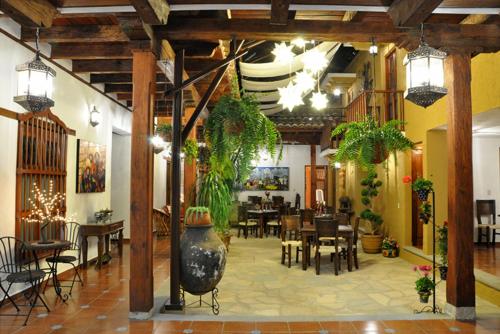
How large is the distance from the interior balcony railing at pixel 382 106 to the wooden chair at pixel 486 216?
250 centimetres

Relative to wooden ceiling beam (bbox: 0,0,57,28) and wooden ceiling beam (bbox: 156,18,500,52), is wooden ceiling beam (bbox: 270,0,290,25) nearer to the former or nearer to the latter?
wooden ceiling beam (bbox: 156,18,500,52)

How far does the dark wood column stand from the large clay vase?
15.4 inches

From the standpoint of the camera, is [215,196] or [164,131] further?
[215,196]

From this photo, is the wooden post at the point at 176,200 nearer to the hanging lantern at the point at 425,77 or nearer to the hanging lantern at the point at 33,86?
the hanging lantern at the point at 33,86

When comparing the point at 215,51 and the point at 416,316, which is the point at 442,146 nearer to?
the point at 416,316

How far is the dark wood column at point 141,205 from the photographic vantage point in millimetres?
3926

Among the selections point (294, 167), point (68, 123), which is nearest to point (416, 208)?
point (68, 123)

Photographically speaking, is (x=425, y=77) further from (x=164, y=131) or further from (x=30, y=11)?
(x=164, y=131)

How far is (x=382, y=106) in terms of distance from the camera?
8.57 metres

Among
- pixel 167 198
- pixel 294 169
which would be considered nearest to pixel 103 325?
pixel 167 198

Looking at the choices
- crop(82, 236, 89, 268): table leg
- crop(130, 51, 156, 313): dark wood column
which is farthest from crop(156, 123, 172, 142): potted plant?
crop(130, 51, 156, 313): dark wood column

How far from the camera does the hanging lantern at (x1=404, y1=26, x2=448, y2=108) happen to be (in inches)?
128

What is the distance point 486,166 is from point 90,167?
7843 mm

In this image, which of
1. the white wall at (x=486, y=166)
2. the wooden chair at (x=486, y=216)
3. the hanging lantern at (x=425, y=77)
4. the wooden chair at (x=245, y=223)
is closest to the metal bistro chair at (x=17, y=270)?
the hanging lantern at (x=425, y=77)
